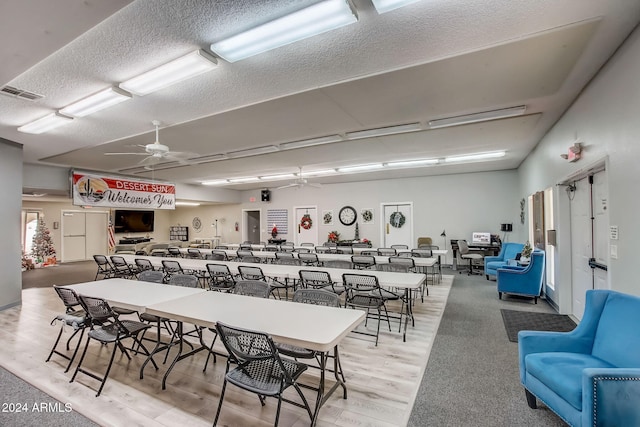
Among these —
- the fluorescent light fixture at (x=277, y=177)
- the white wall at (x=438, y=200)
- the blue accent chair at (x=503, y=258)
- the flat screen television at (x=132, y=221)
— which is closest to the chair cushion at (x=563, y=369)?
the blue accent chair at (x=503, y=258)

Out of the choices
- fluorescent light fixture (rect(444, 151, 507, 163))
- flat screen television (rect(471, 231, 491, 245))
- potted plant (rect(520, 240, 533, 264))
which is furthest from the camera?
flat screen television (rect(471, 231, 491, 245))

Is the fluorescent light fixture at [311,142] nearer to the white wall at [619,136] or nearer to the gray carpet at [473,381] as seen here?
the white wall at [619,136]

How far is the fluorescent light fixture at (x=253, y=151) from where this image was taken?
5787 millimetres

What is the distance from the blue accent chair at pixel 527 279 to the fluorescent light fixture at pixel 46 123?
7.44 metres

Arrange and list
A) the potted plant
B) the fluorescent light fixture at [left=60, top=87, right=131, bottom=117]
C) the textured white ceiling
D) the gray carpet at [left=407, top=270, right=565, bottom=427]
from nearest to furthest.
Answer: the textured white ceiling, the gray carpet at [left=407, top=270, right=565, bottom=427], the fluorescent light fixture at [left=60, top=87, right=131, bottom=117], the potted plant

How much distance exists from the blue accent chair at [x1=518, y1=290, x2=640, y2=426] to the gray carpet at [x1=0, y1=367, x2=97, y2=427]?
10.7 feet

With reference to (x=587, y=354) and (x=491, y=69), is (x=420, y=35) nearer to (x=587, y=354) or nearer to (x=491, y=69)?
(x=491, y=69)

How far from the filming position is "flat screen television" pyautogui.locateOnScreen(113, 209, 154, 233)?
13.0 meters

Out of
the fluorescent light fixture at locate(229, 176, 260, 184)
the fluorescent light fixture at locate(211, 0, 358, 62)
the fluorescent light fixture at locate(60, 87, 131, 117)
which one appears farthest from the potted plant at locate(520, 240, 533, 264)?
the fluorescent light fixture at locate(229, 176, 260, 184)

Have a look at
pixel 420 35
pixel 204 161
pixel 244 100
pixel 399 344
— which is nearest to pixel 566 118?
pixel 420 35

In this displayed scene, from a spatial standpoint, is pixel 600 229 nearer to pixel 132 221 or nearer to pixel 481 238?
pixel 481 238

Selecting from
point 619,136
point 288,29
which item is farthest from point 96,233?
point 619,136

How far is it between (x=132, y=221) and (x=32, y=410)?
12.8 metres

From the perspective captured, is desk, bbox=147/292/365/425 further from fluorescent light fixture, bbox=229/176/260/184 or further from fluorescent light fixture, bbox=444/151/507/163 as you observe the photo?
fluorescent light fixture, bbox=229/176/260/184
